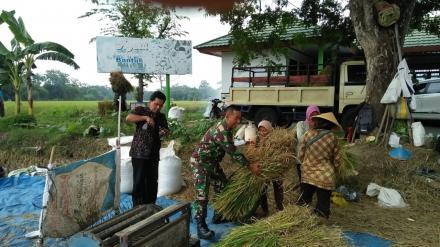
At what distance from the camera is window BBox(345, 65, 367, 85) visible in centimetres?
920

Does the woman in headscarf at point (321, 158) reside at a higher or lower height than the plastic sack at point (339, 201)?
higher

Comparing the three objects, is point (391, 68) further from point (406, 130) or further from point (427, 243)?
point (427, 243)

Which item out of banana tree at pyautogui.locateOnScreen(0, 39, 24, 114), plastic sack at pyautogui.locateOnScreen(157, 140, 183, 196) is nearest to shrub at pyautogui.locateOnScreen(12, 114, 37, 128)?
banana tree at pyautogui.locateOnScreen(0, 39, 24, 114)

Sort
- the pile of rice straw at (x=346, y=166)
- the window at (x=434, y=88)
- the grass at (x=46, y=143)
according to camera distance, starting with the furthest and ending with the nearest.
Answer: the window at (x=434, y=88)
the grass at (x=46, y=143)
the pile of rice straw at (x=346, y=166)

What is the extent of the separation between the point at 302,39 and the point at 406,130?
3436 mm

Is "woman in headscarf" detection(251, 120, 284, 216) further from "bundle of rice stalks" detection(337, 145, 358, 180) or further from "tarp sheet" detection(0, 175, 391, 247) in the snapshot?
"bundle of rice stalks" detection(337, 145, 358, 180)

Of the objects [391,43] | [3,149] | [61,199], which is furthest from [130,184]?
[391,43]

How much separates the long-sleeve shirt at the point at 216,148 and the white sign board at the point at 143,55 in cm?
440

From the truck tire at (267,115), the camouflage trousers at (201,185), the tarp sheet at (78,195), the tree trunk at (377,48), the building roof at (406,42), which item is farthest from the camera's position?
the building roof at (406,42)

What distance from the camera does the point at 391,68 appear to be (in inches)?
276

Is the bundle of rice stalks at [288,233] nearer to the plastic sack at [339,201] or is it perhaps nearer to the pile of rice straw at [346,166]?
the plastic sack at [339,201]

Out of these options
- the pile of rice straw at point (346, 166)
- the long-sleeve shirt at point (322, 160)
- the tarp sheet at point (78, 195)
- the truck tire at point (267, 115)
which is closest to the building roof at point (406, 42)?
the truck tire at point (267, 115)

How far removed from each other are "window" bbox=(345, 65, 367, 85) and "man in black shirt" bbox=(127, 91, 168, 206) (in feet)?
21.7

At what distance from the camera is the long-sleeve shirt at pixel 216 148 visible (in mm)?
3553
